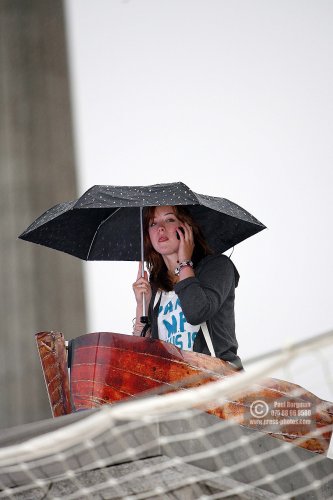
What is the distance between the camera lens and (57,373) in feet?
8.70

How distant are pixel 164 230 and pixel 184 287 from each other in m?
0.30

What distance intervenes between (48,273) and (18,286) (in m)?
0.16

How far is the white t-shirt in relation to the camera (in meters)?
2.77

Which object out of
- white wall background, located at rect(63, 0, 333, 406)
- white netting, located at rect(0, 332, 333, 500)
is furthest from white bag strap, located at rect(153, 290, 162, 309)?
white wall background, located at rect(63, 0, 333, 406)

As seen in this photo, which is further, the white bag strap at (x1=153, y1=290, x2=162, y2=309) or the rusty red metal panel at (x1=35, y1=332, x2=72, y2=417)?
the white bag strap at (x1=153, y1=290, x2=162, y2=309)

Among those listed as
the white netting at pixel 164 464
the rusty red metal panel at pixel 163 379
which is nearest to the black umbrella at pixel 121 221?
the rusty red metal panel at pixel 163 379

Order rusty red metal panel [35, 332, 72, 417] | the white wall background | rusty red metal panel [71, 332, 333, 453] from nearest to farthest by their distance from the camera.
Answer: rusty red metal panel [71, 332, 333, 453], rusty red metal panel [35, 332, 72, 417], the white wall background

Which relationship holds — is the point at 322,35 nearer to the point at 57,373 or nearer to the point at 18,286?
the point at 18,286

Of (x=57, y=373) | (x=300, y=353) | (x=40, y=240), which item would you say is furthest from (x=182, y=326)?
(x=300, y=353)

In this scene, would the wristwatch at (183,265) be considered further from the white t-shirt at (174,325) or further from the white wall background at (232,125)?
the white wall background at (232,125)

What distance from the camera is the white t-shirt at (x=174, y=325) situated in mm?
2766

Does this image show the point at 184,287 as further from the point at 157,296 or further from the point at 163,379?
the point at 163,379

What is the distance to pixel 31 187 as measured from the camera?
4559mm

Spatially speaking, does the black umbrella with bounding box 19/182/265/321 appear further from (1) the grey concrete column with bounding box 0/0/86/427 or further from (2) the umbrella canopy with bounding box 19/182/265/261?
(1) the grey concrete column with bounding box 0/0/86/427
